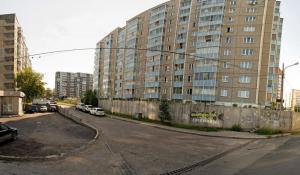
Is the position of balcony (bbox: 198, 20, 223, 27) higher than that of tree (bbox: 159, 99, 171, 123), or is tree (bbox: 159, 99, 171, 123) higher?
balcony (bbox: 198, 20, 223, 27)

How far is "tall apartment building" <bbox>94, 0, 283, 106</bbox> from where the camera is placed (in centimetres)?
4128

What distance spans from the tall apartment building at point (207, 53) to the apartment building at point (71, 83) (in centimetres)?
13227

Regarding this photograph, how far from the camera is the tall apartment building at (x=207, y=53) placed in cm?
4128

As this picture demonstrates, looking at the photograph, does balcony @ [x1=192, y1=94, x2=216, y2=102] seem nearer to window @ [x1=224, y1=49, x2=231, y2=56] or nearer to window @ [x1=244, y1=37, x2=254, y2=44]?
window @ [x1=224, y1=49, x2=231, y2=56]

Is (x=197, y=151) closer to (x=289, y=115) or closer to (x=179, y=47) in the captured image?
(x=289, y=115)

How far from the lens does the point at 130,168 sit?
9.44 metres

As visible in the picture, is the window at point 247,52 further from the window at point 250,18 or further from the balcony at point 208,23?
the balcony at point 208,23

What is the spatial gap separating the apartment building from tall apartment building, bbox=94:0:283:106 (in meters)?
132

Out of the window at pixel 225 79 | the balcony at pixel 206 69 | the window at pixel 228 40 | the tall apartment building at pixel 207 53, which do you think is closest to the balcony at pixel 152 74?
the tall apartment building at pixel 207 53

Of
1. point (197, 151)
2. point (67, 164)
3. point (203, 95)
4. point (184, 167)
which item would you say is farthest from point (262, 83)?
point (67, 164)

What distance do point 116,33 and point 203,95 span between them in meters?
44.4

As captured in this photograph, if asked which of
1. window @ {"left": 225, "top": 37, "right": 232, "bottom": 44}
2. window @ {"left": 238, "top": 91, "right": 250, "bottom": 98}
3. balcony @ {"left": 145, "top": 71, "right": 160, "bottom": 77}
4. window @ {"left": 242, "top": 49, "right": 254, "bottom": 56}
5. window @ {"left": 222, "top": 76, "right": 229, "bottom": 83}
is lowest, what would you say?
window @ {"left": 238, "top": 91, "right": 250, "bottom": 98}

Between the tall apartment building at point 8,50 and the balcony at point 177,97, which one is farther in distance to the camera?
the tall apartment building at point 8,50

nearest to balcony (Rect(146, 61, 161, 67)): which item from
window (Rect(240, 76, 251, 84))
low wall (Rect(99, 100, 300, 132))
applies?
window (Rect(240, 76, 251, 84))
